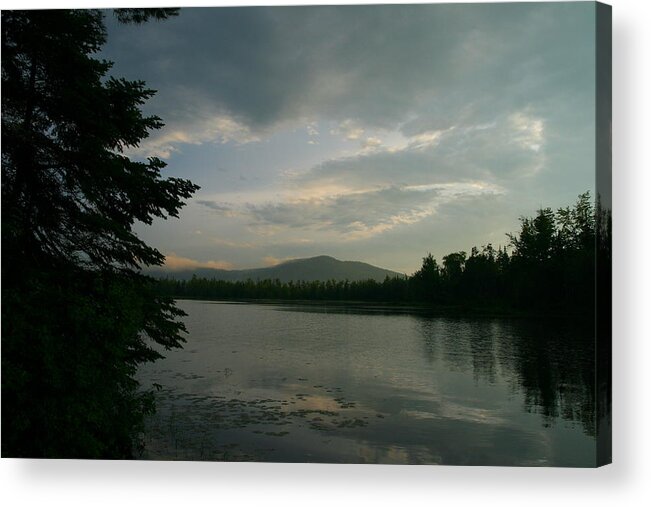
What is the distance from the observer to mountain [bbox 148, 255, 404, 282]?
587cm

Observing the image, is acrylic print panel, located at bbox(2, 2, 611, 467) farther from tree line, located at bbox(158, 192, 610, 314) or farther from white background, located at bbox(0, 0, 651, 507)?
white background, located at bbox(0, 0, 651, 507)

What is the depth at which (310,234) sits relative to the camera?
5.78m

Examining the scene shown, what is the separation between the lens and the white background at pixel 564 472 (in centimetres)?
454

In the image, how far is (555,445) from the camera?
477 centimetres

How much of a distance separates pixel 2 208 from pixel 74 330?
1.51 metres

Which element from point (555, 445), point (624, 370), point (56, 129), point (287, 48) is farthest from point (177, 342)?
point (624, 370)

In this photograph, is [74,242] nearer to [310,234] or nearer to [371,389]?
[310,234]

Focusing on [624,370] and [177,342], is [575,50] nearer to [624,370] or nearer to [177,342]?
[624,370]

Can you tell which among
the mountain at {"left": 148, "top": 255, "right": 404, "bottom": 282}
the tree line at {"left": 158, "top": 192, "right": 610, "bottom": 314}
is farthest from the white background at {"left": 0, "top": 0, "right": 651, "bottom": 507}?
the mountain at {"left": 148, "top": 255, "right": 404, "bottom": 282}

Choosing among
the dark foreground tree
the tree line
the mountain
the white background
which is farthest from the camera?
the mountain

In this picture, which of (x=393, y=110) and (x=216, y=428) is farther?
(x=393, y=110)

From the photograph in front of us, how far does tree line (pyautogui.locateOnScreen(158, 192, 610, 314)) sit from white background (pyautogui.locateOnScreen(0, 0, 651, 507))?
416 millimetres

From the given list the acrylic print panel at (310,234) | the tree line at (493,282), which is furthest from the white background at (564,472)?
the tree line at (493,282)

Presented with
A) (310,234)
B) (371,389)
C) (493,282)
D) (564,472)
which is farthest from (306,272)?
(564,472)
